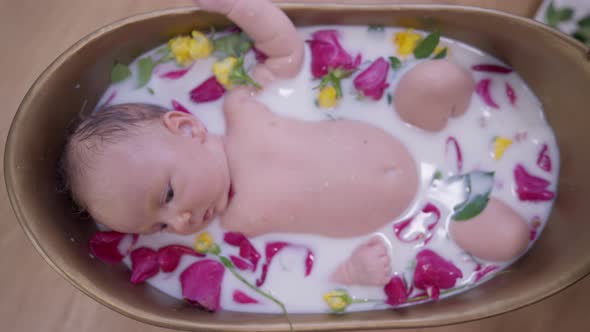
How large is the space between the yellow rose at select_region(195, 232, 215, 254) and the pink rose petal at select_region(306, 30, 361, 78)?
0.38m

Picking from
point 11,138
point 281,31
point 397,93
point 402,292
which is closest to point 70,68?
point 11,138

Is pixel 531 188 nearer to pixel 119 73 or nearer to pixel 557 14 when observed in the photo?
pixel 557 14

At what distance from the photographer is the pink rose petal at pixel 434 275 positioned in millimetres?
859

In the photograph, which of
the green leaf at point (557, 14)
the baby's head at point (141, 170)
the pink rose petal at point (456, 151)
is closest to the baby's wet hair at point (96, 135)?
the baby's head at point (141, 170)

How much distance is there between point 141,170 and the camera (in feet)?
2.27

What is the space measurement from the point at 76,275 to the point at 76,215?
0.49 feet

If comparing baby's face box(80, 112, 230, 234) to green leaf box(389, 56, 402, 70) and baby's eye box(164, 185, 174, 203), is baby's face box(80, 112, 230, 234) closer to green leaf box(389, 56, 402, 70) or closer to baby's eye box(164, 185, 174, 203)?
baby's eye box(164, 185, 174, 203)

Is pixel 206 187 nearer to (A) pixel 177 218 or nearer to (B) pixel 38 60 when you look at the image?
(A) pixel 177 218

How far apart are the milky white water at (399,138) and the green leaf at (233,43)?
41 mm

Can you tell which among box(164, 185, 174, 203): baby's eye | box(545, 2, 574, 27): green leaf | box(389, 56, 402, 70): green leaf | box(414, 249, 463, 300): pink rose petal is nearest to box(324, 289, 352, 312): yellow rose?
box(414, 249, 463, 300): pink rose petal

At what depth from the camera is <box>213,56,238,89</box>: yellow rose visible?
900mm

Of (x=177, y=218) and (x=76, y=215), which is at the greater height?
(x=177, y=218)

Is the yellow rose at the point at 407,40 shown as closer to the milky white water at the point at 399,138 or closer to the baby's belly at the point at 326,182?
the milky white water at the point at 399,138

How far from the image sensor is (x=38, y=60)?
3.45 feet
